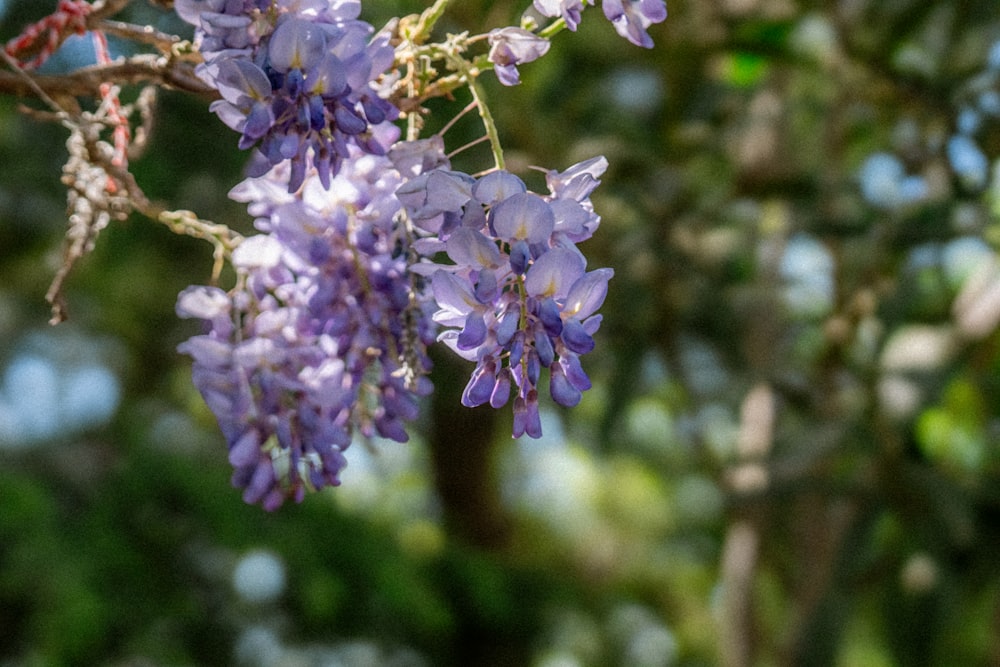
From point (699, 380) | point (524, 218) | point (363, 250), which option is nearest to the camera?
point (524, 218)

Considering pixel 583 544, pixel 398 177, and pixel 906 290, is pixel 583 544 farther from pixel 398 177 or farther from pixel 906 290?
pixel 398 177

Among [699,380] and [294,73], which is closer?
[294,73]

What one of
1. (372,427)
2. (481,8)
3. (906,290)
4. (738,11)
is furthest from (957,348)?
(372,427)

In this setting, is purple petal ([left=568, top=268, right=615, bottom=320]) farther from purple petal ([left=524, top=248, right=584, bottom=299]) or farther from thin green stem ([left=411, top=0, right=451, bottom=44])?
thin green stem ([left=411, top=0, right=451, bottom=44])

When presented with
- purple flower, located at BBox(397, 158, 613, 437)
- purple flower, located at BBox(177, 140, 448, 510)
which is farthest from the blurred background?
purple flower, located at BBox(397, 158, 613, 437)

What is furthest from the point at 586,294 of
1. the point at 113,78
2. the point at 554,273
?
the point at 113,78

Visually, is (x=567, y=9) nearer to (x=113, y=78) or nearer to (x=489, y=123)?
(x=489, y=123)

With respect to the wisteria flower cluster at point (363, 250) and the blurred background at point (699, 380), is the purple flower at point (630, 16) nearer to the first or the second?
the wisteria flower cluster at point (363, 250)
